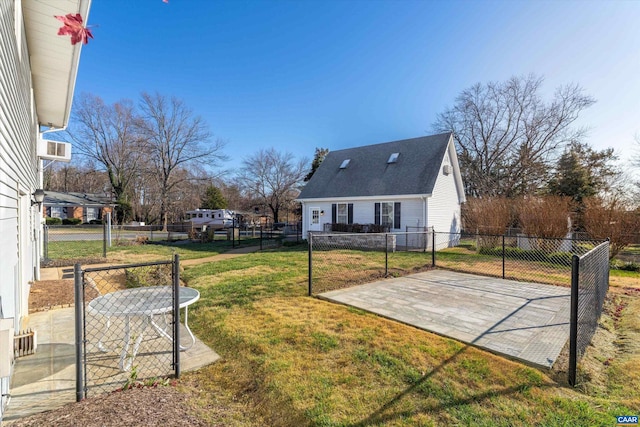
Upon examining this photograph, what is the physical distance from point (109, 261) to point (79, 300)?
935 centimetres

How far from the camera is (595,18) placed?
28.5 ft

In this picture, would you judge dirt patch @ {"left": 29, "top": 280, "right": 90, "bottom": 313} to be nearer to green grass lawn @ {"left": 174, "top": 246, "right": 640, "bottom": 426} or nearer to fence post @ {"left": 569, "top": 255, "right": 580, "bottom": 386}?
green grass lawn @ {"left": 174, "top": 246, "right": 640, "bottom": 426}

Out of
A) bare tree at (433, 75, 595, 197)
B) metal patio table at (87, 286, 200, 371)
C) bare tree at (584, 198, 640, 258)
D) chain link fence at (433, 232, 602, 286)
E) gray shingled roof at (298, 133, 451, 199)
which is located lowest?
chain link fence at (433, 232, 602, 286)

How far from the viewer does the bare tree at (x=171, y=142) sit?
3047cm

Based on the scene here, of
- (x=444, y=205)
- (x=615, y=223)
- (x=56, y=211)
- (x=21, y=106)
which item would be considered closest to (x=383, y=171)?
(x=444, y=205)

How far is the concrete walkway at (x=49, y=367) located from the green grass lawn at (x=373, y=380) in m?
0.31

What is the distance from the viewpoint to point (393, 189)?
15656mm

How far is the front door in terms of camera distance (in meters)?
18.4

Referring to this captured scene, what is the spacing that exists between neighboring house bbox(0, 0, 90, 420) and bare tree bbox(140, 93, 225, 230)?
24086mm

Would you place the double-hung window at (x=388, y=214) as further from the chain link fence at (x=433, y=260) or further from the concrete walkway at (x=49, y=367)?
the concrete walkway at (x=49, y=367)

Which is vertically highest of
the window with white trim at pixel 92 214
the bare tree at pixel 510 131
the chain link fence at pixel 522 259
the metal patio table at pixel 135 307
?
the bare tree at pixel 510 131

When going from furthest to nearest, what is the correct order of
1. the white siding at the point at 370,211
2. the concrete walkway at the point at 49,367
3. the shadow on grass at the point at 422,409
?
the white siding at the point at 370,211, the concrete walkway at the point at 49,367, the shadow on grass at the point at 422,409

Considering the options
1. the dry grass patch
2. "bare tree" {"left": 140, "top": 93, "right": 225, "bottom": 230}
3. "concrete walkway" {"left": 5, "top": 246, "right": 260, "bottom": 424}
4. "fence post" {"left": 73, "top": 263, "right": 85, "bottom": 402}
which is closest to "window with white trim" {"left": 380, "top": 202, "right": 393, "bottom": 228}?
the dry grass patch

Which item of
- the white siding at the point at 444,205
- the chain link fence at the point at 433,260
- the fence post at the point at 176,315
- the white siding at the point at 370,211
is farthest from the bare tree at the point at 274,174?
the fence post at the point at 176,315
